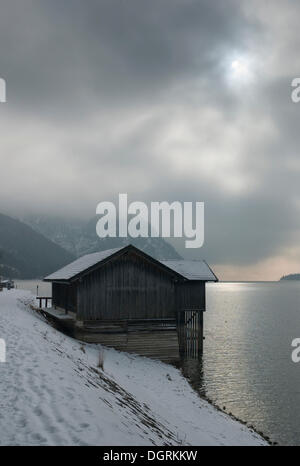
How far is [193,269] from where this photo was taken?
3500cm

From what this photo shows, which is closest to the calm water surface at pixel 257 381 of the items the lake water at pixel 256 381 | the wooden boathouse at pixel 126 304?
the lake water at pixel 256 381

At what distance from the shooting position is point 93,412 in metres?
9.09

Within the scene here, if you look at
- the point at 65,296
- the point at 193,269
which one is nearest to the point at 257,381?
the point at 193,269

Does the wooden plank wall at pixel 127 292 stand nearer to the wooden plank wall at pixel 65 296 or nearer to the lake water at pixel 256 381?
the wooden plank wall at pixel 65 296

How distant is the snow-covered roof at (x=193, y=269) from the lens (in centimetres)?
3312

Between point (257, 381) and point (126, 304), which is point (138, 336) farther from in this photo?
point (257, 381)

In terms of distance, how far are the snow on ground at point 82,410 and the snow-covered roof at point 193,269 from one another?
1359 cm

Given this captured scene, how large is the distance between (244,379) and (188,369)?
182 inches

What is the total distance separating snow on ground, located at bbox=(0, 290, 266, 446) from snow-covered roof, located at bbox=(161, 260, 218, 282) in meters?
13.6

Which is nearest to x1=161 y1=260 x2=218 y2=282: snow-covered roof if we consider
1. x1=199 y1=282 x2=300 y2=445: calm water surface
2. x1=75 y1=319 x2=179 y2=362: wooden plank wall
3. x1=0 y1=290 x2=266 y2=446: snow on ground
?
x1=75 y1=319 x2=179 y2=362: wooden plank wall

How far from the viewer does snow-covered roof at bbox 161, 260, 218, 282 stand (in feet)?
109

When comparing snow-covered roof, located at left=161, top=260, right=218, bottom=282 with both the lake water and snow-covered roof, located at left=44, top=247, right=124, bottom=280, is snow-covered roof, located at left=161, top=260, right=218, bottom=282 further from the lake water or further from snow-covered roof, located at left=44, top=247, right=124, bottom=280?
the lake water

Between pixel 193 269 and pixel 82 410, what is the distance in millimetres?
26577
